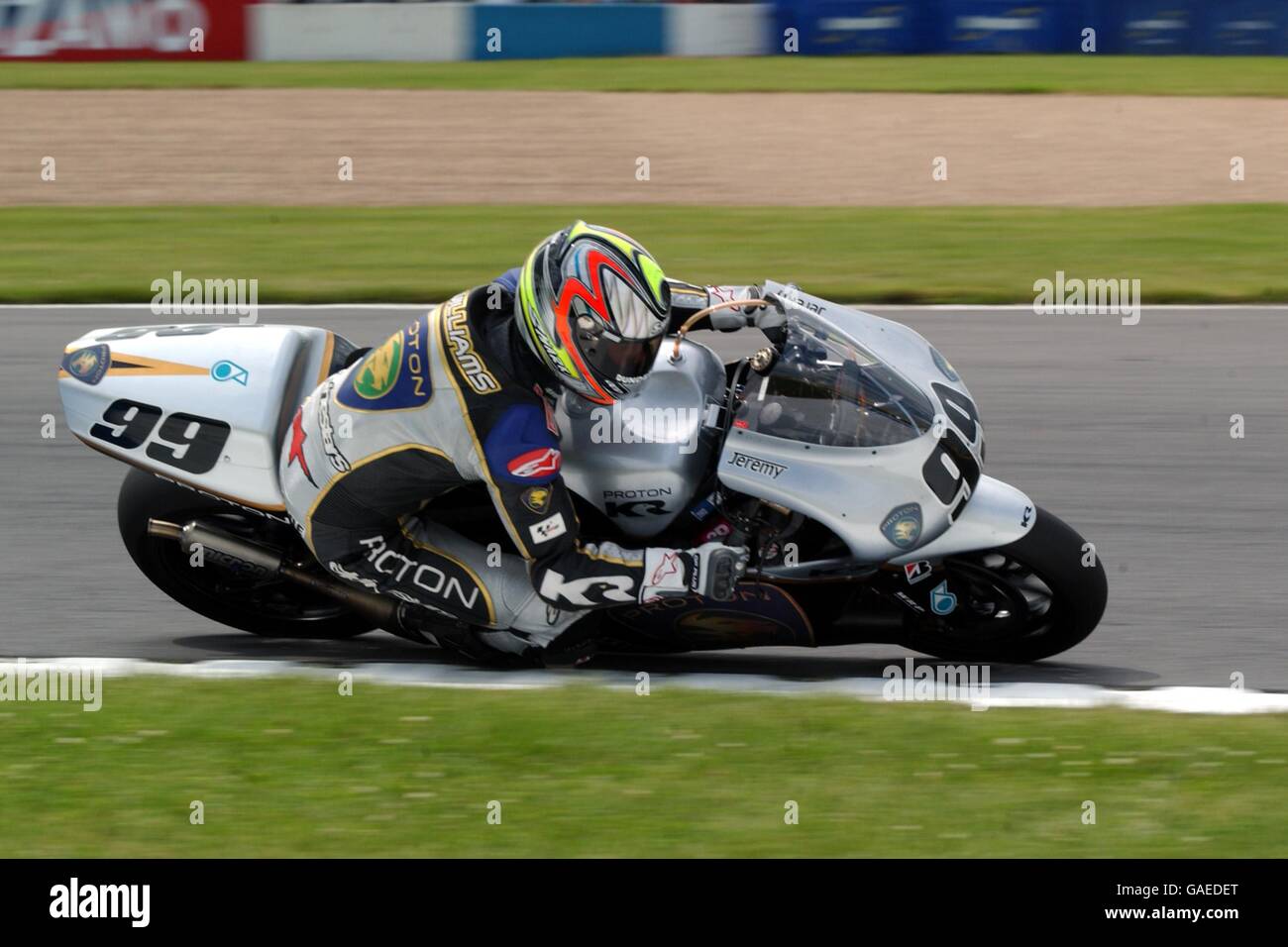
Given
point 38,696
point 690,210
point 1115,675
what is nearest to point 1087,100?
point 690,210

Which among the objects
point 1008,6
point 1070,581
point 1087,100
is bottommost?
point 1070,581

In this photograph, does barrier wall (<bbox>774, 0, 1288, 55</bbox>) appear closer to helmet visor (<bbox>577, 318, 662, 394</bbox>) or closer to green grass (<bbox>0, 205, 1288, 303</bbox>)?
green grass (<bbox>0, 205, 1288, 303</bbox>)

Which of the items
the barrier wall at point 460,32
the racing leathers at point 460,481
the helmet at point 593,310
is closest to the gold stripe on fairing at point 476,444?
the racing leathers at point 460,481

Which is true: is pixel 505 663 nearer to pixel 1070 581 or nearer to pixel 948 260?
pixel 1070 581

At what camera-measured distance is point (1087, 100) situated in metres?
18.5

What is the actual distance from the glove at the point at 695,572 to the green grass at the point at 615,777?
1.01ft

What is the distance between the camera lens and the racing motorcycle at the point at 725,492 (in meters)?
4.84

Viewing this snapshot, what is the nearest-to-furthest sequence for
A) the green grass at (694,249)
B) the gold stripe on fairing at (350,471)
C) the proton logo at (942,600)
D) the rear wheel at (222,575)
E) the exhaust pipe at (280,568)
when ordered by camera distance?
the gold stripe on fairing at (350,471)
the proton logo at (942,600)
the exhaust pipe at (280,568)
the rear wheel at (222,575)
the green grass at (694,249)

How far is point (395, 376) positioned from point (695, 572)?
105 cm

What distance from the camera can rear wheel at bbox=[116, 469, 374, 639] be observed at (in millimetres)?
5578

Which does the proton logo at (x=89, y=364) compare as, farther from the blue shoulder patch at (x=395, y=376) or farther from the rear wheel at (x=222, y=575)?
the blue shoulder patch at (x=395, y=376)

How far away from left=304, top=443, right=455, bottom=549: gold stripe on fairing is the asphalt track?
2.06 ft

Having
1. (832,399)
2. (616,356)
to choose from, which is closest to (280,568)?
(616,356)
